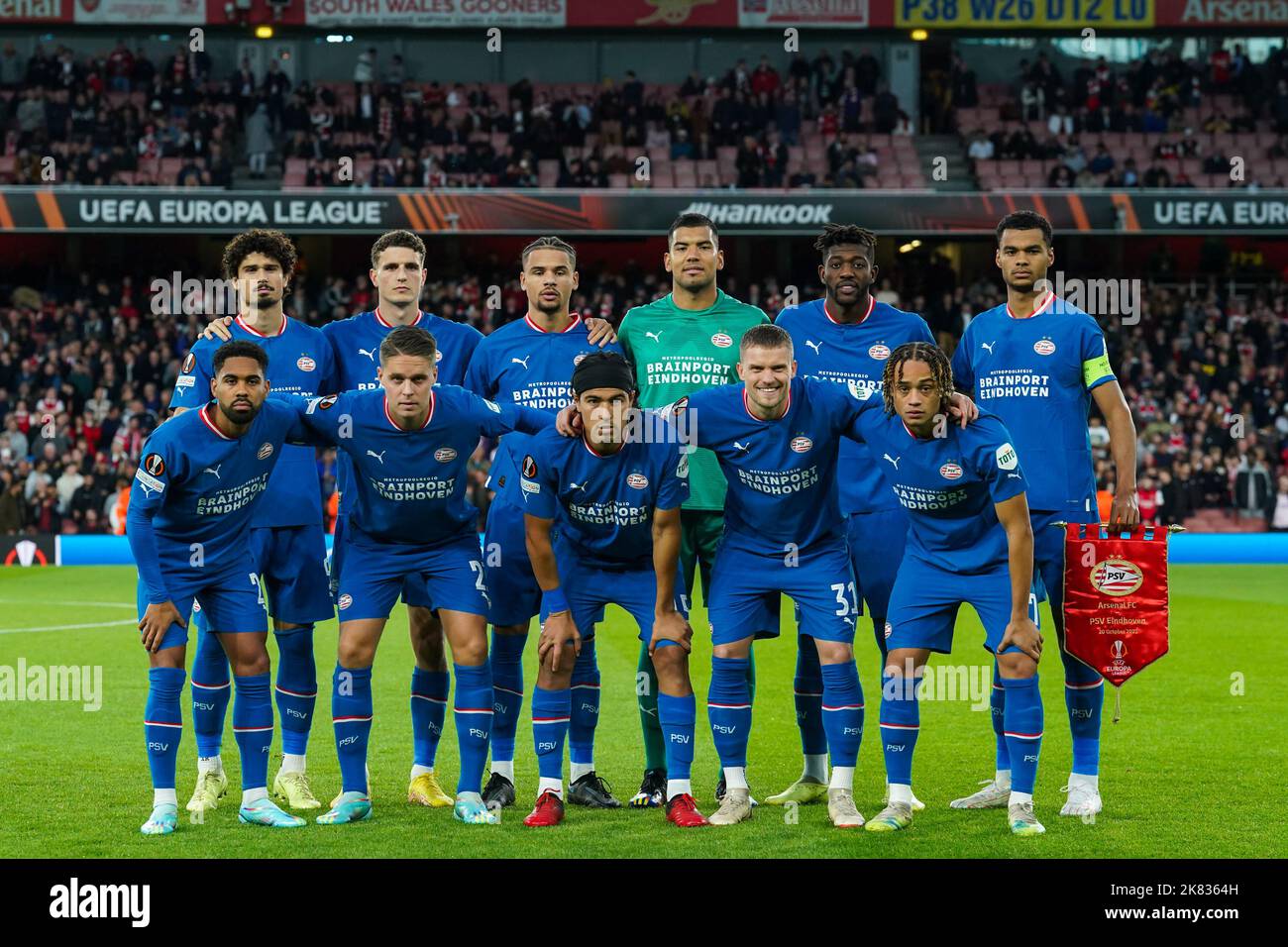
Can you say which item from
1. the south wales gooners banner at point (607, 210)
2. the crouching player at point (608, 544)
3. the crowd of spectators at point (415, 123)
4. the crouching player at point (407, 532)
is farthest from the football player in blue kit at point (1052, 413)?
the crowd of spectators at point (415, 123)

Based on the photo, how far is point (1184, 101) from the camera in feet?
108

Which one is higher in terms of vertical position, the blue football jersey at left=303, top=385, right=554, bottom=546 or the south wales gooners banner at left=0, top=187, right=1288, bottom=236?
the south wales gooners banner at left=0, top=187, right=1288, bottom=236

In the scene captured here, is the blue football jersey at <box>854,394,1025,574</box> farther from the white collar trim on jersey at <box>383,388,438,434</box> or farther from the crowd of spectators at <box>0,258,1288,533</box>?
the crowd of spectators at <box>0,258,1288,533</box>

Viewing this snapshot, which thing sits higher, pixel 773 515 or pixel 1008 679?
pixel 773 515

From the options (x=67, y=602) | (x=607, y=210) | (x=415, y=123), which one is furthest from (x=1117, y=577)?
(x=415, y=123)

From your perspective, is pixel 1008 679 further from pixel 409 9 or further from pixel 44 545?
pixel 409 9

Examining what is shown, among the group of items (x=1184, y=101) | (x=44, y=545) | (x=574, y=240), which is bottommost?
(x=44, y=545)

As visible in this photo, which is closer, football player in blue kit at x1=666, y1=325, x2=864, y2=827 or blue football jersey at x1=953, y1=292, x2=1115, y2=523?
football player in blue kit at x1=666, y1=325, x2=864, y2=827

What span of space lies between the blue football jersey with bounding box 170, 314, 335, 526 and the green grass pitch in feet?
4.22

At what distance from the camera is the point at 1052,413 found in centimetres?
Answer: 673

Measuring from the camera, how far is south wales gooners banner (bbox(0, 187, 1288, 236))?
1113 inches

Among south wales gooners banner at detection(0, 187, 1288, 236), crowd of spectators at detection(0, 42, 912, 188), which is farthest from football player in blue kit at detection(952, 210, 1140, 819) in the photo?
crowd of spectators at detection(0, 42, 912, 188)
